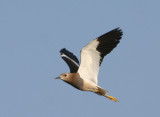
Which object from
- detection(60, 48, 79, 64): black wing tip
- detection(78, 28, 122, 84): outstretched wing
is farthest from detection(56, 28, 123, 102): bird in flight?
detection(60, 48, 79, 64): black wing tip

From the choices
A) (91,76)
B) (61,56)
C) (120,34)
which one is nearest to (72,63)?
(61,56)

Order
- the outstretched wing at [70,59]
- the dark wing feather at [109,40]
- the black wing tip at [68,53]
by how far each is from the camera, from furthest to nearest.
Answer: the black wing tip at [68,53] → the outstretched wing at [70,59] → the dark wing feather at [109,40]

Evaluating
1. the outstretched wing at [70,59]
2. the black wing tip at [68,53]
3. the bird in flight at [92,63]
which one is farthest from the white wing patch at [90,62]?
the black wing tip at [68,53]

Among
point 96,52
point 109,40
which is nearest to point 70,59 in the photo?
point 96,52

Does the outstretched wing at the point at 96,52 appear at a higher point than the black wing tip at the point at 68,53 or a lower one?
lower

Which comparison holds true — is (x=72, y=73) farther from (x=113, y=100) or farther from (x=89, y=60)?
(x=113, y=100)

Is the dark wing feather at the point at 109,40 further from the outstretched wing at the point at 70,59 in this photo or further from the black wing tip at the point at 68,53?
the black wing tip at the point at 68,53

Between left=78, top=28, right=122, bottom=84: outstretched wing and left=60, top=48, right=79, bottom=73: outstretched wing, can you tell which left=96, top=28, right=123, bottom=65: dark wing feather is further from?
left=60, top=48, right=79, bottom=73: outstretched wing

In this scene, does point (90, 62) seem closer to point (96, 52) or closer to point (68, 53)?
point (96, 52)
